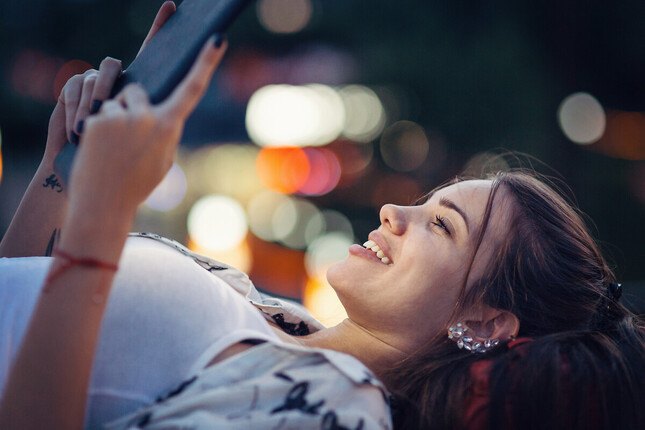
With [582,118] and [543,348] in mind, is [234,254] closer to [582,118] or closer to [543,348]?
[582,118]

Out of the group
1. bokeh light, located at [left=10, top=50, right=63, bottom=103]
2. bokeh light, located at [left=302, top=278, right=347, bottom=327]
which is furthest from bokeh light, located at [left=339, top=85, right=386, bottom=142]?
bokeh light, located at [left=302, top=278, right=347, bottom=327]

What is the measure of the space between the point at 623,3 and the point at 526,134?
2.24 metres

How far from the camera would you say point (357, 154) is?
19938 millimetres

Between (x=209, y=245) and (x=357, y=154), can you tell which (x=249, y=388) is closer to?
(x=209, y=245)

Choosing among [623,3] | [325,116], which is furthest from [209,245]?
[325,116]

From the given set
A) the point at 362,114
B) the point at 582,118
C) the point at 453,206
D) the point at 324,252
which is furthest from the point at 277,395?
the point at 362,114

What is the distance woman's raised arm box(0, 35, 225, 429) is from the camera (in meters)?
1.42

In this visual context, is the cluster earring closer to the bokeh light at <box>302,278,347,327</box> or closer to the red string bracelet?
the red string bracelet

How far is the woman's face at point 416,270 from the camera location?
7.70ft

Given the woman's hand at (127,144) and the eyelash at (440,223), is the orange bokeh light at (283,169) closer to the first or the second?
the eyelash at (440,223)

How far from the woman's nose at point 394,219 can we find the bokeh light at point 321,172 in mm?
14919

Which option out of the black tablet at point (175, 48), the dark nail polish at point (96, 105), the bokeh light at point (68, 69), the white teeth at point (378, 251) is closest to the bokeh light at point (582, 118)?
the white teeth at point (378, 251)

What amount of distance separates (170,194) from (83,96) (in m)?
14.5

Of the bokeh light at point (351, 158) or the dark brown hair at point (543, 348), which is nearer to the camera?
the dark brown hair at point (543, 348)
